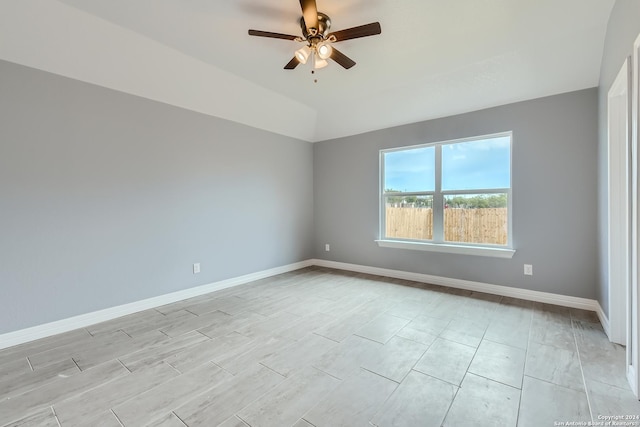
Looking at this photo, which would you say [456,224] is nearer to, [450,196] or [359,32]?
[450,196]

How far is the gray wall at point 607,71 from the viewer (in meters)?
1.78

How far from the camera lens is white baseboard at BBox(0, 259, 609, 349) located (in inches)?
94.8

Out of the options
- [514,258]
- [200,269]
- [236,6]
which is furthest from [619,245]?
[200,269]

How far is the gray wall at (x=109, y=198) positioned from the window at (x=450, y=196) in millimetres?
2241

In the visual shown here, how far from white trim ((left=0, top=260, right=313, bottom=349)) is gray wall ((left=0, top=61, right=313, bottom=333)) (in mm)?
61

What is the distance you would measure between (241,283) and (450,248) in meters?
3.08

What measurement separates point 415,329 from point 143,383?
2.20 m

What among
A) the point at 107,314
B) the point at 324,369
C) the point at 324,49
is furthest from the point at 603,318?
the point at 107,314

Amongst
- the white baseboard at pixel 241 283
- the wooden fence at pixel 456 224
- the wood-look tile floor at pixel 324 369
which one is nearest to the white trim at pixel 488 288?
the white baseboard at pixel 241 283

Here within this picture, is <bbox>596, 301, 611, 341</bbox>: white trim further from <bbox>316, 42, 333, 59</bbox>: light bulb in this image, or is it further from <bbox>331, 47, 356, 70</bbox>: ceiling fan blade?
<bbox>316, 42, 333, 59</bbox>: light bulb

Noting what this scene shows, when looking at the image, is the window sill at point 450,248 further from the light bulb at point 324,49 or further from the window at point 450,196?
the light bulb at point 324,49

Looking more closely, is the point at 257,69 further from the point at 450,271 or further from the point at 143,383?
the point at 450,271

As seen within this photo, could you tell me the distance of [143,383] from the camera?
5.85ft

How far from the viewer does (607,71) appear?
2.38m
